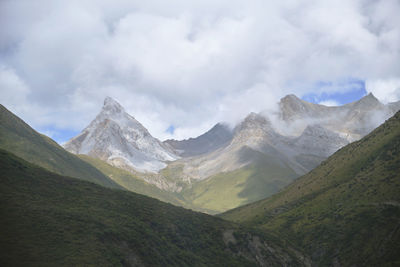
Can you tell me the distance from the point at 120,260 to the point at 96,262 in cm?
1067

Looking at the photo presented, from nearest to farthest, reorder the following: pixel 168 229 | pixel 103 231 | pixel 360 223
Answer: pixel 103 231
pixel 168 229
pixel 360 223

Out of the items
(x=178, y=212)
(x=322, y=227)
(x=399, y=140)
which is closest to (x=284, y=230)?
(x=322, y=227)

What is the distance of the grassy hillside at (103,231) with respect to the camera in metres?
96.6

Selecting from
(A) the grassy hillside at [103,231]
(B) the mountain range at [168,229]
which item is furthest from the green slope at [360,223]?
(A) the grassy hillside at [103,231]

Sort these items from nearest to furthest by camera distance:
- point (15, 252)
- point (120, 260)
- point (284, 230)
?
1. point (15, 252)
2. point (120, 260)
3. point (284, 230)

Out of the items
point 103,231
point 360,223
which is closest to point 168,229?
point 103,231

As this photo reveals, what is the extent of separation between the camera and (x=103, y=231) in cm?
11700

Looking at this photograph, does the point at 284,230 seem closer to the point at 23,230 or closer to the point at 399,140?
the point at 399,140

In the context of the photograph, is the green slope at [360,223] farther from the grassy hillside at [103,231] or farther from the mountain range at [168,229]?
the grassy hillside at [103,231]

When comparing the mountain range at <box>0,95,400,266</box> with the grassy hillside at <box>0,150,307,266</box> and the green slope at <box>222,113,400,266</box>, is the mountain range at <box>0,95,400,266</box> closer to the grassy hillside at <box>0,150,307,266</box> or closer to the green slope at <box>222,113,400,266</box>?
the grassy hillside at <box>0,150,307,266</box>

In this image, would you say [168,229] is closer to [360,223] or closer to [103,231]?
[103,231]

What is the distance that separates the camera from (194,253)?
475 feet

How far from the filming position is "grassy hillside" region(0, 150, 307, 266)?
317 feet

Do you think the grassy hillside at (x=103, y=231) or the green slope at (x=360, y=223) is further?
the green slope at (x=360, y=223)
